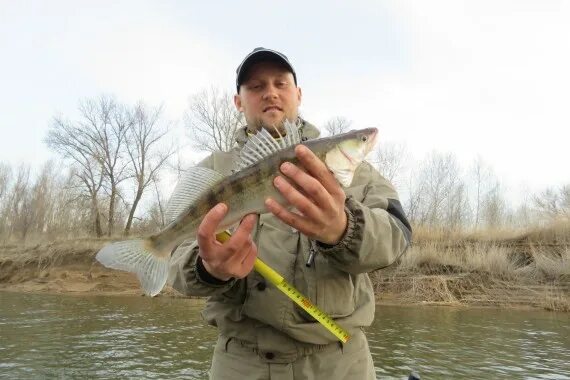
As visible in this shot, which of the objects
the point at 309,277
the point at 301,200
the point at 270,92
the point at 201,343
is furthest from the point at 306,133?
the point at 201,343

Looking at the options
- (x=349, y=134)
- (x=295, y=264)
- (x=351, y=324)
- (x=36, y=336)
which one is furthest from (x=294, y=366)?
(x=36, y=336)

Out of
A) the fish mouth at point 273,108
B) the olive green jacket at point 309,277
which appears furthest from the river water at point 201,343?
the fish mouth at point 273,108

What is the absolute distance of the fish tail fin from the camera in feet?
8.51

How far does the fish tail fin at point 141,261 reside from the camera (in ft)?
8.51

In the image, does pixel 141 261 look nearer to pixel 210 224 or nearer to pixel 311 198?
pixel 210 224

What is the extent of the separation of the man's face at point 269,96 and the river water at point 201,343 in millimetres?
6498

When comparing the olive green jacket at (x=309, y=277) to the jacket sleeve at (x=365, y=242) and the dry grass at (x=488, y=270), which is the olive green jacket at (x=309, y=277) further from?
the dry grass at (x=488, y=270)

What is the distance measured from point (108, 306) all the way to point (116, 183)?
25.7 m

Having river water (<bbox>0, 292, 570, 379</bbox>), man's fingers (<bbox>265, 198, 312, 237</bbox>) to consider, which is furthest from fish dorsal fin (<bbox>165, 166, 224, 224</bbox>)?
river water (<bbox>0, 292, 570, 379</bbox>)

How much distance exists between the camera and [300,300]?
238 cm

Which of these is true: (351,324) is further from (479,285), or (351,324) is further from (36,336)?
(479,285)

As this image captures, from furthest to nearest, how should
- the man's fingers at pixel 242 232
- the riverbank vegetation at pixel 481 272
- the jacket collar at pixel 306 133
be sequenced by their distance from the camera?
1. the riverbank vegetation at pixel 481 272
2. the jacket collar at pixel 306 133
3. the man's fingers at pixel 242 232

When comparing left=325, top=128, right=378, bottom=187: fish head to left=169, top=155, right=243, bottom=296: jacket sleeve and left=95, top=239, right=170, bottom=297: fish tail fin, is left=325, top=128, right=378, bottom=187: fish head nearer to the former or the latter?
left=169, top=155, right=243, bottom=296: jacket sleeve

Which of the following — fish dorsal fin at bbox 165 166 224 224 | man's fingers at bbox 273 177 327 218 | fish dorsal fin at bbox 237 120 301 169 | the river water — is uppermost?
fish dorsal fin at bbox 237 120 301 169
